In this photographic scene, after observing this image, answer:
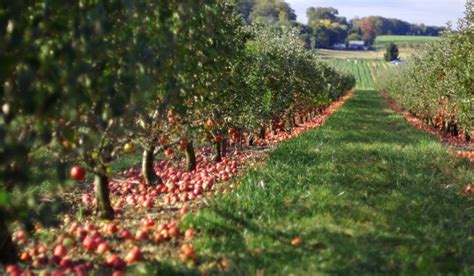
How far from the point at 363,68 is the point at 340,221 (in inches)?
4764

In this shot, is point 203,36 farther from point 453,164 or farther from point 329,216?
point 453,164

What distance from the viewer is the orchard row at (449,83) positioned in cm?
1546

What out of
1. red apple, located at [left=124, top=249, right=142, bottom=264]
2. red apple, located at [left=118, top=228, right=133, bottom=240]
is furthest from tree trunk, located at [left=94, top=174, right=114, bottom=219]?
red apple, located at [left=124, top=249, right=142, bottom=264]

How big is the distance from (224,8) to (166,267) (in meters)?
7.31

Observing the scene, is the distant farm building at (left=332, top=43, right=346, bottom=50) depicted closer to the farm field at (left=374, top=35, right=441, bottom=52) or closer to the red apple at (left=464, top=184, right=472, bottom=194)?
the farm field at (left=374, top=35, right=441, bottom=52)

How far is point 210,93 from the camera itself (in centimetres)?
1061

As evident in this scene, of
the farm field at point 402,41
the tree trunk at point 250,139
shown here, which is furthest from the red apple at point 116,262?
the farm field at point 402,41

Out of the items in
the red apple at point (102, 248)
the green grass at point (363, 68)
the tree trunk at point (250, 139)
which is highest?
the red apple at point (102, 248)

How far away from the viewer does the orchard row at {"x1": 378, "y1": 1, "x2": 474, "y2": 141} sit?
50.7ft

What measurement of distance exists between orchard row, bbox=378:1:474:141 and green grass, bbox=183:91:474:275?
5599mm

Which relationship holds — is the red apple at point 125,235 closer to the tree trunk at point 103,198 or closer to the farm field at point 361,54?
the tree trunk at point 103,198

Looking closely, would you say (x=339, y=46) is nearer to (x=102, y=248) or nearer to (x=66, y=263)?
(x=102, y=248)

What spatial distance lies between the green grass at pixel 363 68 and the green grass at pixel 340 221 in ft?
312

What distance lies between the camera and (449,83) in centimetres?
2077
